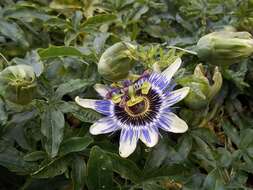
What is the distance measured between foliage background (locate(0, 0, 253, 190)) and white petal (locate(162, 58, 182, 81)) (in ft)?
0.20

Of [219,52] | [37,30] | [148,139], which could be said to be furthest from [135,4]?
[148,139]

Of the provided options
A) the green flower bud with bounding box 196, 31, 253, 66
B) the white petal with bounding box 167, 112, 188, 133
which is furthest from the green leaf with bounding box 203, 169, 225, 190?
the green flower bud with bounding box 196, 31, 253, 66

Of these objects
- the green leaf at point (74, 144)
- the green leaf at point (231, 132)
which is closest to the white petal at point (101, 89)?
the green leaf at point (74, 144)

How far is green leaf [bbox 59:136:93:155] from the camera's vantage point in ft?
3.74

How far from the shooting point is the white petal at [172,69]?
1175 mm

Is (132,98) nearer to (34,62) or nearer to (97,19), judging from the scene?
(34,62)

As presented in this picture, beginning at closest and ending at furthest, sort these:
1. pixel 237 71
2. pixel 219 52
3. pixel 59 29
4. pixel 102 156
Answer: pixel 102 156, pixel 219 52, pixel 237 71, pixel 59 29

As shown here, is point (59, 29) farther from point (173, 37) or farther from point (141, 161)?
point (141, 161)

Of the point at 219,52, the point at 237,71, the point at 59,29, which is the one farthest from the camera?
→ the point at 59,29

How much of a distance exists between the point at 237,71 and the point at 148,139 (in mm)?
388

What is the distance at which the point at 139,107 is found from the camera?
1.23 meters

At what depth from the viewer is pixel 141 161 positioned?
1.25 metres

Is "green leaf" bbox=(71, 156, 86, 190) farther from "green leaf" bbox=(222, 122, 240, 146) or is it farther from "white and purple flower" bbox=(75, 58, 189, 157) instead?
"green leaf" bbox=(222, 122, 240, 146)

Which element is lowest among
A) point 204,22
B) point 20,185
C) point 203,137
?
point 20,185
